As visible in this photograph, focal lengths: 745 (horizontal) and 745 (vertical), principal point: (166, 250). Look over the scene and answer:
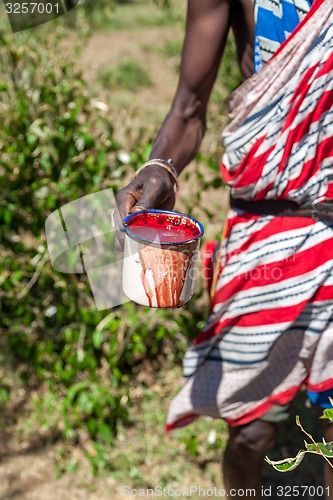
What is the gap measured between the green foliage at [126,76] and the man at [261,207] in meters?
4.12

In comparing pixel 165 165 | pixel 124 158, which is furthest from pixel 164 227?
pixel 124 158

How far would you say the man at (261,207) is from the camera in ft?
5.40

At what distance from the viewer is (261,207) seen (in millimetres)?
1806

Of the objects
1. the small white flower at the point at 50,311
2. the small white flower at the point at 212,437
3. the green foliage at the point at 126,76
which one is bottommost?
the green foliage at the point at 126,76

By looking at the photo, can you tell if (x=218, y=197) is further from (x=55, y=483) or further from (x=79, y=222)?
Result: (x=55, y=483)

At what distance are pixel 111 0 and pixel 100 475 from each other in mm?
6189

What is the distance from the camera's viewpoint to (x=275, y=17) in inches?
65.8

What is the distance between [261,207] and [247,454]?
0.67 m

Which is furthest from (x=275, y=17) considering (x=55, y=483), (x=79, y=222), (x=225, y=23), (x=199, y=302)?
(x=55, y=483)

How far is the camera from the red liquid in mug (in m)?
1.47

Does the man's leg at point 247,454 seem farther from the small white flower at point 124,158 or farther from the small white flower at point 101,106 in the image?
the small white flower at point 101,106

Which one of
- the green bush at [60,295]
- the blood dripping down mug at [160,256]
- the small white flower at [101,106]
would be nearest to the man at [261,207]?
the blood dripping down mug at [160,256]

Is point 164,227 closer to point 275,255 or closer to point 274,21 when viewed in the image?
point 275,255

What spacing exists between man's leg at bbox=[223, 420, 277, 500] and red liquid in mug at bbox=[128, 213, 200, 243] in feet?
2.25
